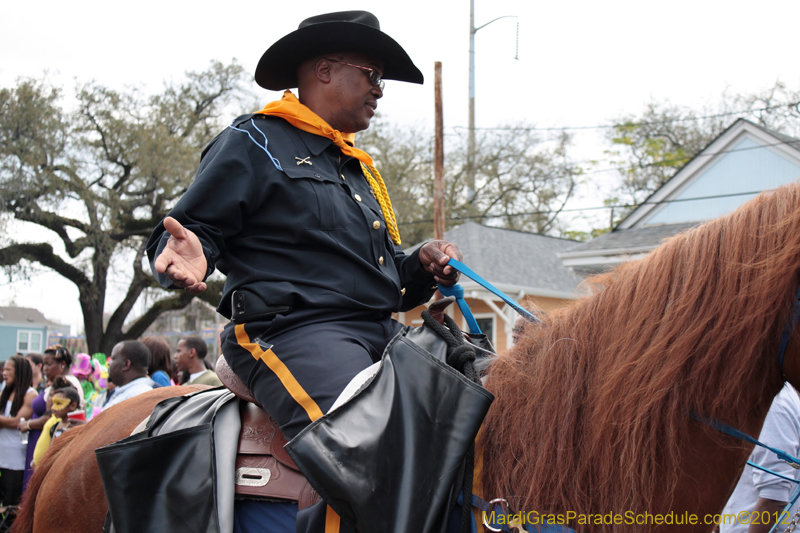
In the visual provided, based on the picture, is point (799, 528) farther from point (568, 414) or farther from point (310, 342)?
point (310, 342)

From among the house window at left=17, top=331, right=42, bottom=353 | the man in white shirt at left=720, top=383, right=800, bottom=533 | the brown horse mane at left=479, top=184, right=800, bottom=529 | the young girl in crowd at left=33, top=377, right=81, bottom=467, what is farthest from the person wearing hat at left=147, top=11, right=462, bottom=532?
the house window at left=17, top=331, right=42, bottom=353

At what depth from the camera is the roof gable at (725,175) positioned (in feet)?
47.0

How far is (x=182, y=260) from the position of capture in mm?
1857

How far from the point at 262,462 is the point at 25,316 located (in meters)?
51.9

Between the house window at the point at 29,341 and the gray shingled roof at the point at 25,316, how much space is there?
144cm

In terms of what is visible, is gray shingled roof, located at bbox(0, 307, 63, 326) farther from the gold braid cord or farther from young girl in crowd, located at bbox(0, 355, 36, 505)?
the gold braid cord

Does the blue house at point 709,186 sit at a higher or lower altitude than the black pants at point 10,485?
higher

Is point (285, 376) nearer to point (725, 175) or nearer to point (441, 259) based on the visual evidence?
point (441, 259)

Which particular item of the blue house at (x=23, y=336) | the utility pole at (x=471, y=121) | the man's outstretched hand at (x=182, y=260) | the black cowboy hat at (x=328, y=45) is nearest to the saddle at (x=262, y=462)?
the man's outstretched hand at (x=182, y=260)

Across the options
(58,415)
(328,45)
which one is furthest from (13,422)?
(328,45)

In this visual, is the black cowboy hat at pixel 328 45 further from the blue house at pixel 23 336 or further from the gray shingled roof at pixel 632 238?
the blue house at pixel 23 336

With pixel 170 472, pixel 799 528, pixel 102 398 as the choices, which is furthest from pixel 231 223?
pixel 102 398

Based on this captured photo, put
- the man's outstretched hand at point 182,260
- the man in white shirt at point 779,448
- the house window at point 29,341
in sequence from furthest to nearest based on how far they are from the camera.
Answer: the house window at point 29,341 → the man in white shirt at point 779,448 → the man's outstretched hand at point 182,260

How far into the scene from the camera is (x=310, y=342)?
206 cm
